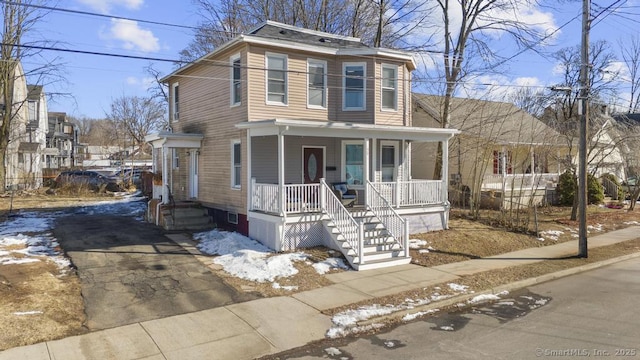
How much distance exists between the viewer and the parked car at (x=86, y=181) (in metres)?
28.0

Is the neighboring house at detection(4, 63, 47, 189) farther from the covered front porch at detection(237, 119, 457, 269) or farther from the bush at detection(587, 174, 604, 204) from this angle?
the bush at detection(587, 174, 604, 204)

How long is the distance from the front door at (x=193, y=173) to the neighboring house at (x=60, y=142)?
4250 cm

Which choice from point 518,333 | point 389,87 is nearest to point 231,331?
point 518,333

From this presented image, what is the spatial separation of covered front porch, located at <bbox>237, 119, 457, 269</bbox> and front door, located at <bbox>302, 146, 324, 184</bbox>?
0.04 meters

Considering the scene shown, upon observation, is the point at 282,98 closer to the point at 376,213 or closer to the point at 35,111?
the point at 376,213

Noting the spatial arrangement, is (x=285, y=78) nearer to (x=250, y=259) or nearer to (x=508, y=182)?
(x=250, y=259)

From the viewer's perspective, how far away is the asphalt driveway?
7.86 m

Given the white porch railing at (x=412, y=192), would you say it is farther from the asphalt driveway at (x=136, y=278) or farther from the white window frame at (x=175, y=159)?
the white window frame at (x=175, y=159)

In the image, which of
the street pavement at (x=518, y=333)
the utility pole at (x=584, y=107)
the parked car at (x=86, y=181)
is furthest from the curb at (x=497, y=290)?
the parked car at (x=86, y=181)

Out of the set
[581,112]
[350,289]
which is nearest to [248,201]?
[350,289]

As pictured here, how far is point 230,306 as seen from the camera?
8.16m

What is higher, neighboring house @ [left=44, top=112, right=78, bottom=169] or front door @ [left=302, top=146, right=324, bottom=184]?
neighboring house @ [left=44, top=112, right=78, bottom=169]

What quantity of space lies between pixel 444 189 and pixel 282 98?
6.55 m

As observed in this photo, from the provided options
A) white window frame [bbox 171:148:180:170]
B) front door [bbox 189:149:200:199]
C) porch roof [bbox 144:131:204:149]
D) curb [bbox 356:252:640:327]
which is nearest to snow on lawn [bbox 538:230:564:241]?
curb [bbox 356:252:640:327]
